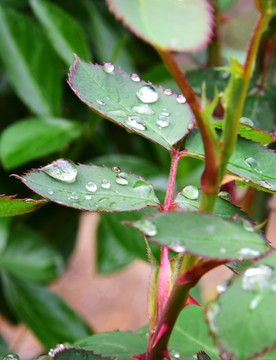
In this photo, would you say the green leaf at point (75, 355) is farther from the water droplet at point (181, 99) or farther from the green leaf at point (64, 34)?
the green leaf at point (64, 34)

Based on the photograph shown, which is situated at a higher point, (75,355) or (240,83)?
(240,83)

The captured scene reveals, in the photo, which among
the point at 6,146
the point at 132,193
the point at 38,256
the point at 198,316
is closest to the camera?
the point at 132,193

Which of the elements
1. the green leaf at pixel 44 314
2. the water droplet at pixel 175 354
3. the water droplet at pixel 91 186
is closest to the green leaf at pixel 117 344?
the water droplet at pixel 175 354

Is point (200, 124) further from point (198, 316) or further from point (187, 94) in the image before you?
point (198, 316)

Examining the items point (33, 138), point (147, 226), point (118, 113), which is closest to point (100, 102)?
point (118, 113)

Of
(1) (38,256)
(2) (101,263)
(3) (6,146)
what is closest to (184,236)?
(3) (6,146)

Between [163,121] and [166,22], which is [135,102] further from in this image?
[166,22]
